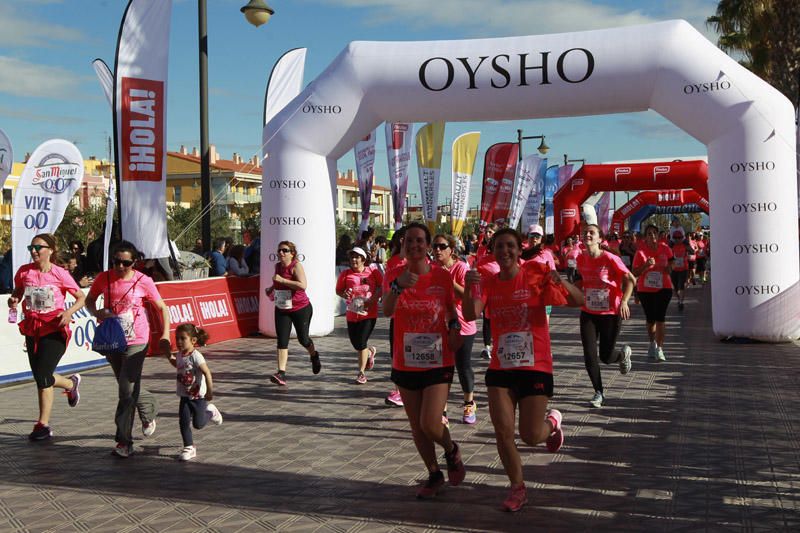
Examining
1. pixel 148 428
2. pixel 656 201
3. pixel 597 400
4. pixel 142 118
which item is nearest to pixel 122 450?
pixel 148 428

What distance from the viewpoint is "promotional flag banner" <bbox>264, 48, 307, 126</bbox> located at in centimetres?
1609

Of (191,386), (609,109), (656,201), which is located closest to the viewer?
(191,386)

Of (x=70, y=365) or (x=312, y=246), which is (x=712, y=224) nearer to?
(x=312, y=246)

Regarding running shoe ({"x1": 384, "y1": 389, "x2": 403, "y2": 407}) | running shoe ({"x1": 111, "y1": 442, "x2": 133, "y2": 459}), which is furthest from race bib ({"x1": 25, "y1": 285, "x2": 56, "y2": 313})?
running shoe ({"x1": 384, "y1": 389, "x2": 403, "y2": 407})

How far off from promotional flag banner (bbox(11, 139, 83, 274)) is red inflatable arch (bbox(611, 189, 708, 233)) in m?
27.3

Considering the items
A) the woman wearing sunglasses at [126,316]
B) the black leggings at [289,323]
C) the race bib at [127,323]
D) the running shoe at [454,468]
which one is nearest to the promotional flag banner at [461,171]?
the black leggings at [289,323]

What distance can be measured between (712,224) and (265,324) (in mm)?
7280

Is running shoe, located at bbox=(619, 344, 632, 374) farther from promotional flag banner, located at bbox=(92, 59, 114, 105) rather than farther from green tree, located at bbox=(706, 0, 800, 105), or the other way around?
green tree, located at bbox=(706, 0, 800, 105)

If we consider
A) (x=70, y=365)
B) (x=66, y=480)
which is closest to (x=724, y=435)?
(x=66, y=480)

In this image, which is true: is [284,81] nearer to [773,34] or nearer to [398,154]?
[398,154]

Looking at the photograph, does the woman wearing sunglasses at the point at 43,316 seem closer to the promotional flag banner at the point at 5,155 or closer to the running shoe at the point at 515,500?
the running shoe at the point at 515,500

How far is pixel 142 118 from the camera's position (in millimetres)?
11023

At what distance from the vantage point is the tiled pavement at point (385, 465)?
184 inches

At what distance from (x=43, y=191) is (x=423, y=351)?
970 centimetres
